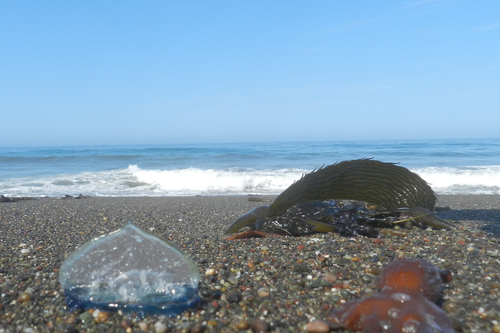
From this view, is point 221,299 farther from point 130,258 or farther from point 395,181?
point 395,181

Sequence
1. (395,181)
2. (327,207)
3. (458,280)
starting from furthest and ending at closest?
1. (395,181)
2. (327,207)
3. (458,280)

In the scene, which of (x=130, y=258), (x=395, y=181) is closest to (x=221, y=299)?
(x=130, y=258)

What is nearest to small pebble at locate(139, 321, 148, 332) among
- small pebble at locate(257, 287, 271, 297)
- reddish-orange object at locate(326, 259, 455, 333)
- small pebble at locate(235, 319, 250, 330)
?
small pebble at locate(235, 319, 250, 330)

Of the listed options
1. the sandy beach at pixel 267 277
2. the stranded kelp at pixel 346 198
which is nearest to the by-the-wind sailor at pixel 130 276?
the sandy beach at pixel 267 277

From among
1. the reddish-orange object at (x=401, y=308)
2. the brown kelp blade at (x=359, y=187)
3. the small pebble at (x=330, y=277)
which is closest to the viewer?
the reddish-orange object at (x=401, y=308)

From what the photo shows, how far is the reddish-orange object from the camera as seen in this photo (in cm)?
156

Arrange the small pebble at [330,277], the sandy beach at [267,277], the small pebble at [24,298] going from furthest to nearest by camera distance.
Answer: the small pebble at [330,277] → the small pebble at [24,298] → the sandy beach at [267,277]

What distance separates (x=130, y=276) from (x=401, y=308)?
4.03 feet

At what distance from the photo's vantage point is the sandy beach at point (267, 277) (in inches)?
70.2

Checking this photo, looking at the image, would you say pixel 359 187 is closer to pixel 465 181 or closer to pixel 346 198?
pixel 346 198

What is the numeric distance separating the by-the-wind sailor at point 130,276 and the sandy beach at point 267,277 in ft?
0.21

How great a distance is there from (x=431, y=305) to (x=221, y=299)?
3.24 ft

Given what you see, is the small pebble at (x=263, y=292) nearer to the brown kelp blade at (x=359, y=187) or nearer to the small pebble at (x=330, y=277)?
the small pebble at (x=330, y=277)

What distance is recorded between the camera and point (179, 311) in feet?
6.07
